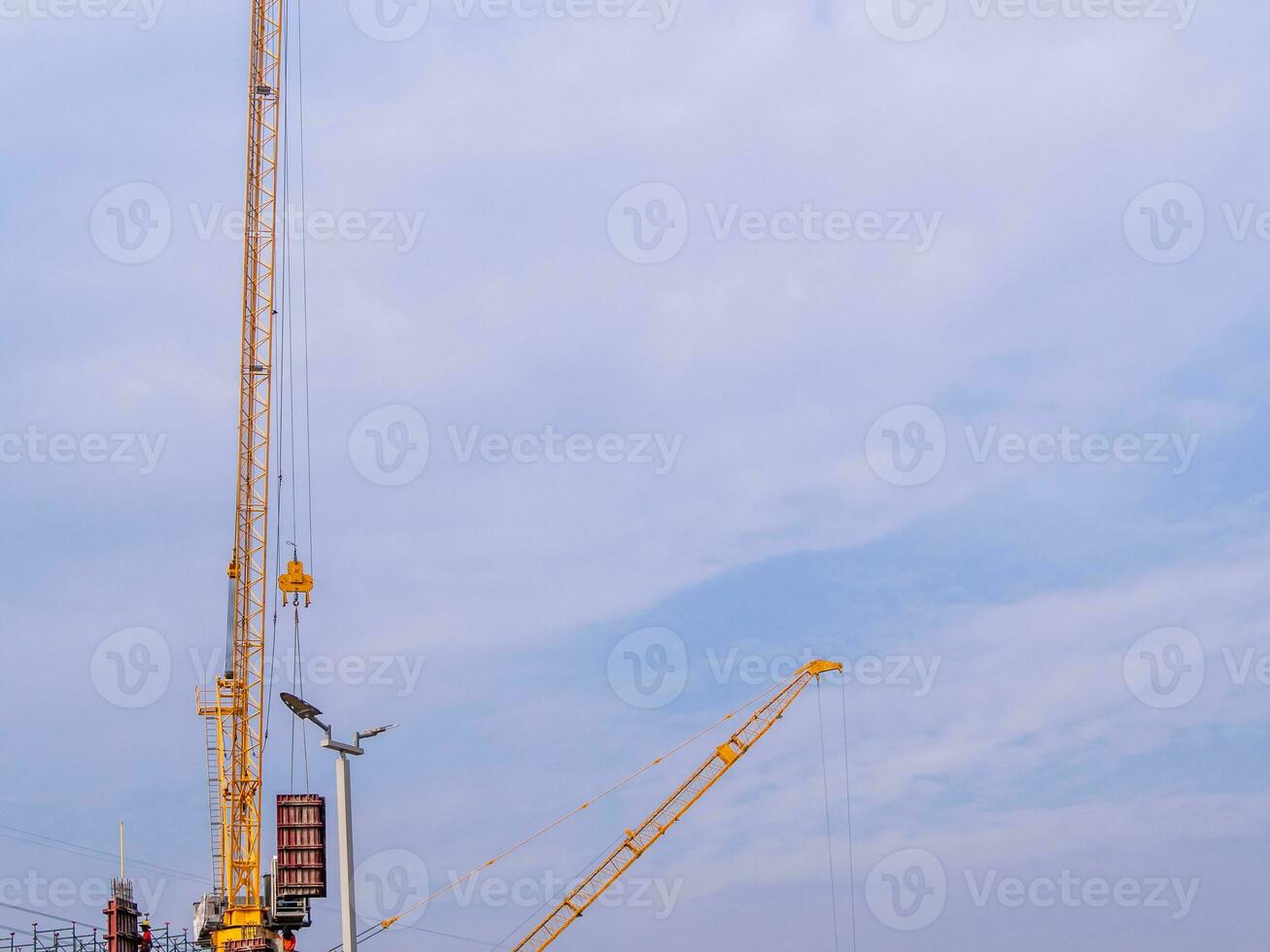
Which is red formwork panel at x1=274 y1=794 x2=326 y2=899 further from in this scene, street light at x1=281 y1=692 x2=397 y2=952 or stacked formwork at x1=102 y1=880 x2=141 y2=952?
street light at x1=281 y1=692 x2=397 y2=952

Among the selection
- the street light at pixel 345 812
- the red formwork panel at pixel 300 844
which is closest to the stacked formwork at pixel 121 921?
the red formwork panel at pixel 300 844

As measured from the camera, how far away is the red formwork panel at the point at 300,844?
131 metres

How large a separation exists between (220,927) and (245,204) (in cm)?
6148

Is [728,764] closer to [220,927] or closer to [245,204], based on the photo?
[220,927]

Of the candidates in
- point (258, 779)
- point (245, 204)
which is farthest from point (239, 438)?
point (258, 779)

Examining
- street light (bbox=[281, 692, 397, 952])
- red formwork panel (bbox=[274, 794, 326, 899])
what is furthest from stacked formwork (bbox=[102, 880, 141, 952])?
street light (bbox=[281, 692, 397, 952])

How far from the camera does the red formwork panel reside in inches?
5153

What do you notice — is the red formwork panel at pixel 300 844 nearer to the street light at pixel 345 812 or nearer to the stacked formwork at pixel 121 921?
the stacked formwork at pixel 121 921

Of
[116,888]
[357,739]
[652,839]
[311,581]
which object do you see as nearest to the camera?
[357,739]

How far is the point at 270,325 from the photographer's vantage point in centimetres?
13112

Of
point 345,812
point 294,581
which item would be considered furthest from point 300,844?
point 345,812

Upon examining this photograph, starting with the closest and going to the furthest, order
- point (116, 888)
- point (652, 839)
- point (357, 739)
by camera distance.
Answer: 1. point (357, 739)
2. point (652, 839)
3. point (116, 888)

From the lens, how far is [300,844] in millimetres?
131250

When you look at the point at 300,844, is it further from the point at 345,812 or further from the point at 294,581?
the point at 345,812
